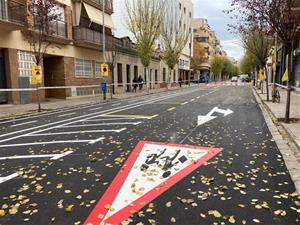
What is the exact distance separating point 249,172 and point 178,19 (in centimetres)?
5517

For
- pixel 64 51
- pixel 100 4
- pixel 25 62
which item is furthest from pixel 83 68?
pixel 25 62

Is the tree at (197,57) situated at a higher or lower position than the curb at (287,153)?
higher

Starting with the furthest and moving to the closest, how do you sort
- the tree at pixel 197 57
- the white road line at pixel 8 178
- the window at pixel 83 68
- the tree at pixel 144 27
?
1. the tree at pixel 197 57
2. the tree at pixel 144 27
3. the window at pixel 83 68
4. the white road line at pixel 8 178

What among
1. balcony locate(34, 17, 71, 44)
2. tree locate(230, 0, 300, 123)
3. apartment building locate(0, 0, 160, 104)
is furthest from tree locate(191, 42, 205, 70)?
tree locate(230, 0, 300, 123)

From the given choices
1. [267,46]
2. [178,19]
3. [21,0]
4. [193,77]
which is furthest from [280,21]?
[193,77]

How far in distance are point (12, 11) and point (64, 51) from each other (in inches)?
263

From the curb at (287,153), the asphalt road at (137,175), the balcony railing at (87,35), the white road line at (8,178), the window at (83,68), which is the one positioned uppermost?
the balcony railing at (87,35)

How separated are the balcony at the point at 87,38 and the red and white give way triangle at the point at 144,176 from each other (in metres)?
20.0

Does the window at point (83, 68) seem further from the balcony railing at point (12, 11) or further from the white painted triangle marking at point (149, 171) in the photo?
the white painted triangle marking at point (149, 171)

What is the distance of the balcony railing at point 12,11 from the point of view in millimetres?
17125

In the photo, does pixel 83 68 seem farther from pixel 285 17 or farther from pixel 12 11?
pixel 285 17

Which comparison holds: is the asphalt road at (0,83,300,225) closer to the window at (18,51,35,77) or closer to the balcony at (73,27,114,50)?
the window at (18,51,35,77)

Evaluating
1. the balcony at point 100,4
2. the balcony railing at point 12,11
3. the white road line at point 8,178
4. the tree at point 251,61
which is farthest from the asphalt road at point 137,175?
the tree at point 251,61

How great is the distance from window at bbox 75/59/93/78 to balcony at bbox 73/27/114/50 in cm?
142
